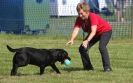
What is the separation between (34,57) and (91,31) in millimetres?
1299

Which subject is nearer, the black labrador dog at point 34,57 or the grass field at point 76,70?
the grass field at point 76,70

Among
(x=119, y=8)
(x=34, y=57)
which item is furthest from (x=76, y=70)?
(x=119, y=8)

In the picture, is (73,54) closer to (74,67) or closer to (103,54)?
(74,67)

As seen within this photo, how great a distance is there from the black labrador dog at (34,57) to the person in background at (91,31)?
53 cm

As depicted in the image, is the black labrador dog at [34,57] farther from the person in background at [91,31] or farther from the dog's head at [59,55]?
the person in background at [91,31]

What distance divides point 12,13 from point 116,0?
6.98 metres

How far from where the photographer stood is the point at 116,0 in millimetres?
26953

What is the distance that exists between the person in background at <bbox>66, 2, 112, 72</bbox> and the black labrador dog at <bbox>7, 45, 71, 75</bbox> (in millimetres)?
534

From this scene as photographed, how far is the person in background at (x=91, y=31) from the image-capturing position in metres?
10.5

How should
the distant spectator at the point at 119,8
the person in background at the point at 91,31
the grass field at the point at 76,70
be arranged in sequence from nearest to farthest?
the grass field at the point at 76,70
the person in background at the point at 91,31
the distant spectator at the point at 119,8

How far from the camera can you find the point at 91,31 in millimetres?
10609

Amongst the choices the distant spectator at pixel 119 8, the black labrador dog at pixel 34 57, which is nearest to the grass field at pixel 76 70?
the black labrador dog at pixel 34 57

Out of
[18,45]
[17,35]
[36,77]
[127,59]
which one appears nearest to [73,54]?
[127,59]

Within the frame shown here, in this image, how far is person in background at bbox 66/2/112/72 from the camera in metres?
10.5
